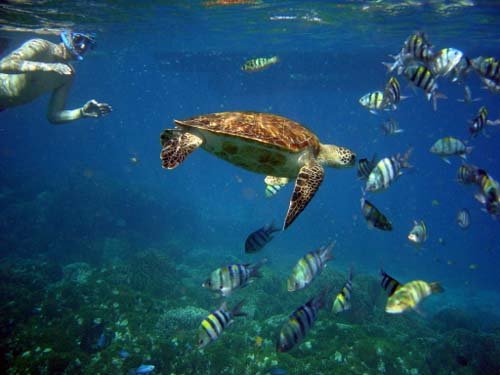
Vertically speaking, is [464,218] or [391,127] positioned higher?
[391,127]

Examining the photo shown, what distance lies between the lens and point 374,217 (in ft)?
13.6

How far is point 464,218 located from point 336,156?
357cm

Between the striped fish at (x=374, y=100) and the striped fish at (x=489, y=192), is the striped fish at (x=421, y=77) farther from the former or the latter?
the striped fish at (x=489, y=192)

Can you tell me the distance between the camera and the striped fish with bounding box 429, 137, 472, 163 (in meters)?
5.98

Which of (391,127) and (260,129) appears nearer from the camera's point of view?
(260,129)

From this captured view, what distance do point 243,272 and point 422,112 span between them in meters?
55.8

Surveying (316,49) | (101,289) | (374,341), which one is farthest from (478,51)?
(101,289)

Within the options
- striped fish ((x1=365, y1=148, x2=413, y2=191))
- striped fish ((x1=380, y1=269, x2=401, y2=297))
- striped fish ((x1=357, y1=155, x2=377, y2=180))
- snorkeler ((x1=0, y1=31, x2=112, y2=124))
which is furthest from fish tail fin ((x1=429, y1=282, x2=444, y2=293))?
snorkeler ((x1=0, y1=31, x2=112, y2=124))

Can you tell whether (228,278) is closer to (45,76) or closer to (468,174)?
(468,174)

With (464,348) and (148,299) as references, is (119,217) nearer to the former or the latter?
(148,299)

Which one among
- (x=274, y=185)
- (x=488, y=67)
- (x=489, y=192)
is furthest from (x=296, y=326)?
(x=488, y=67)

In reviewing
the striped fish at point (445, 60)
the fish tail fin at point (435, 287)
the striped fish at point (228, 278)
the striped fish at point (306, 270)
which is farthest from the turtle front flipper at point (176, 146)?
the striped fish at point (445, 60)

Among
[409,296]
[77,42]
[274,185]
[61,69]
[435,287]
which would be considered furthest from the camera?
[77,42]

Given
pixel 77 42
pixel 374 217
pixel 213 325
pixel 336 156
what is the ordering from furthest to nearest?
pixel 77 42
pixel 336 156
pixel 213 325
pixel 374 217
